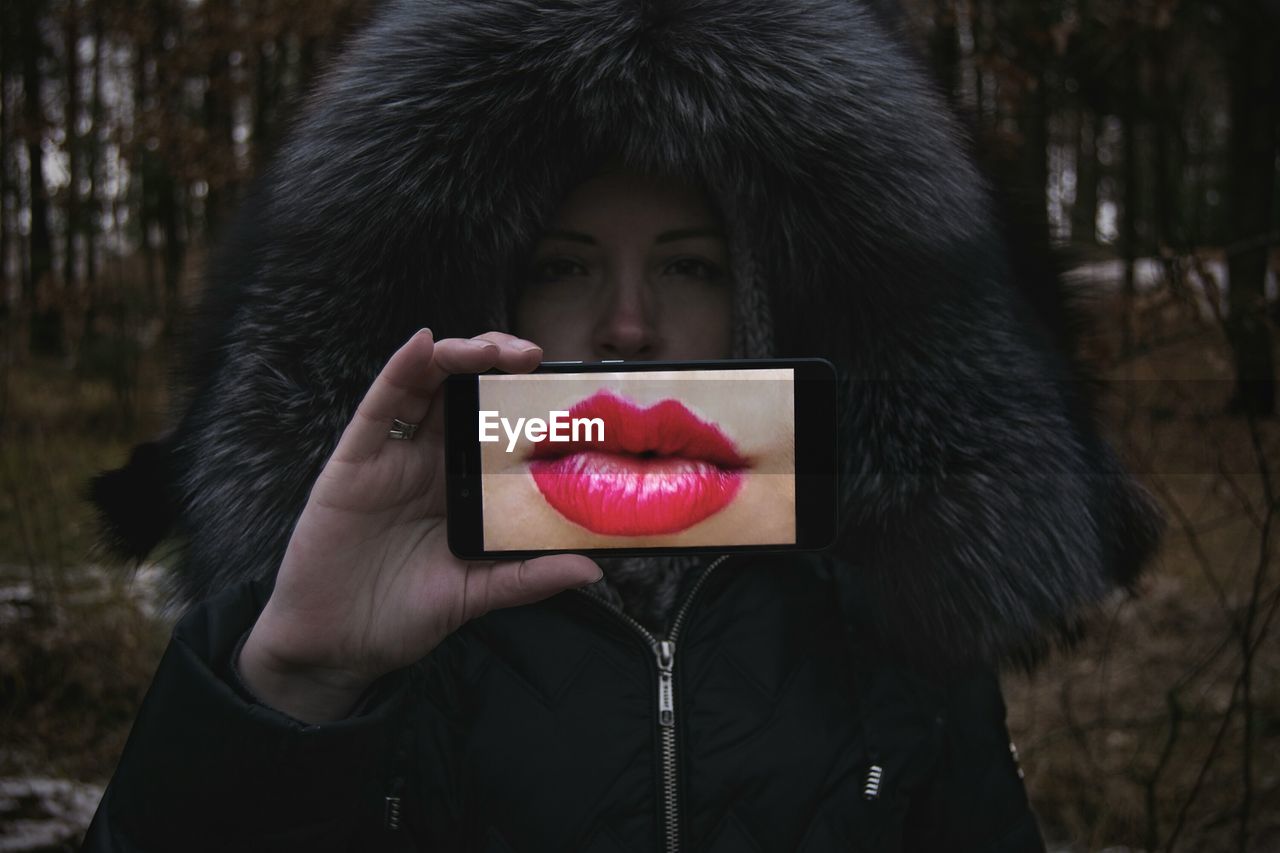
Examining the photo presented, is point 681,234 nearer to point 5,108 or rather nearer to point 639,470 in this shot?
point 639,470

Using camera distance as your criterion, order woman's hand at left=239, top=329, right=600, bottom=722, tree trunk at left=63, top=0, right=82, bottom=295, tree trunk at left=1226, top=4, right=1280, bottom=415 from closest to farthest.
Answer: woman's hand at left=239, top=329, right=600, bottom=722 → tree trunk at left=63, top=0, right=82, bottom=295 → tree trunk at left=1226, top=4, right=1280, bottom=415

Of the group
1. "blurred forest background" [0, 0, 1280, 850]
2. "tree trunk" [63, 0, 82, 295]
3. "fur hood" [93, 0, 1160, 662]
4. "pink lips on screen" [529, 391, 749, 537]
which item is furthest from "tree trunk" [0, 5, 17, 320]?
"pink lips on screen" [529, 391, 749, 537]

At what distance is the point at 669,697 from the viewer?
114 cm

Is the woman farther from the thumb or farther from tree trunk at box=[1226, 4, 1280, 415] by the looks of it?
tree trunk at box=[1226, 4, 1280, 415]

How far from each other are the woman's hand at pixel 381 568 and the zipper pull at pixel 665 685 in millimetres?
261

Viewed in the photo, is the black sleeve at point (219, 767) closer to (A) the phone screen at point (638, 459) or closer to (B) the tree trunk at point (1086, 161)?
(A) the phone screen at point (638, 459)

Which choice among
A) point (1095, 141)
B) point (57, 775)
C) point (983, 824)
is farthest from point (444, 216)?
point (1095, 141)

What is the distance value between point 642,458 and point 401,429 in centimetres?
28

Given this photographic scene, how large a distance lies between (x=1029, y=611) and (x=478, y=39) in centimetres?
117

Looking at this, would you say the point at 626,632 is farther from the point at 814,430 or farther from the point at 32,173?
the point at 32,173

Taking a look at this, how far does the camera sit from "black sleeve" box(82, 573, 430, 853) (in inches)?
36.1

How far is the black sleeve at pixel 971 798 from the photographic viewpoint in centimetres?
119

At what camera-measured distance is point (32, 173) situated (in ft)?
17.7

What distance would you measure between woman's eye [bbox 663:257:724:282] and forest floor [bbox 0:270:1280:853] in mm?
699
